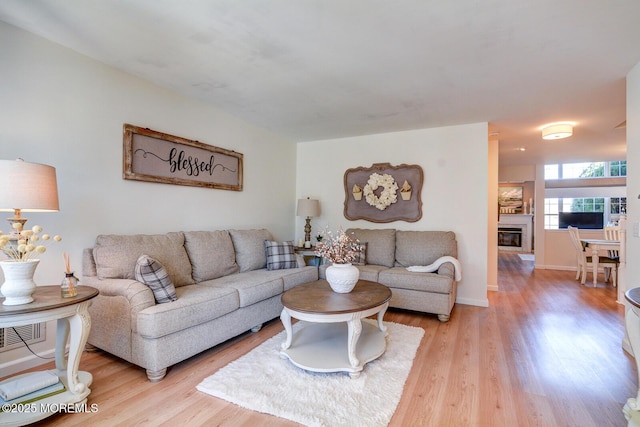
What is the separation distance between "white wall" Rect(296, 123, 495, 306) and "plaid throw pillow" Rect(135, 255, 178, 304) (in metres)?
3.02

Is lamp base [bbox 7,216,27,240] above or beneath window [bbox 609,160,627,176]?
beneath

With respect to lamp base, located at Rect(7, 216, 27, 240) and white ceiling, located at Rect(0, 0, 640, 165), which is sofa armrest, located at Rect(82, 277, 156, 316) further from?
white ceiling, located at Rect(0, 0, 640, 165)

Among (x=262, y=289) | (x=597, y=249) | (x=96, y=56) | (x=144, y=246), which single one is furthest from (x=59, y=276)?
(x=597, y=249)

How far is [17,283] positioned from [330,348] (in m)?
2.02

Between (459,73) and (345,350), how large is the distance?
2.53m

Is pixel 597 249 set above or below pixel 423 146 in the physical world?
below

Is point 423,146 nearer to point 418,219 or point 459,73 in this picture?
point 418,219

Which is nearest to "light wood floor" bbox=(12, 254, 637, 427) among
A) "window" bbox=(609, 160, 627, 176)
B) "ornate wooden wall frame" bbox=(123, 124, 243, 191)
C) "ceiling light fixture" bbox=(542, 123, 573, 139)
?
"ornate wooden wall frame" bbox=(123, 124, 243, 191)

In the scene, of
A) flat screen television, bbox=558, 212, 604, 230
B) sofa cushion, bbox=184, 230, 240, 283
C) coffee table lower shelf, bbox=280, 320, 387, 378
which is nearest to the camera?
coffee table lower shelf, bbox=280, 320, 387, 378

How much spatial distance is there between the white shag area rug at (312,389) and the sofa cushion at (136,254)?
103 centimetres

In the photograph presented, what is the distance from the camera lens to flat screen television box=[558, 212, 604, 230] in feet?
24.9

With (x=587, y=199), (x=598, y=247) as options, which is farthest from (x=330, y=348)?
(x=587, y=199)

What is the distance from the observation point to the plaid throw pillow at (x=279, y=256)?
3.65 metres

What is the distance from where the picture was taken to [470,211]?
13.3 feet
